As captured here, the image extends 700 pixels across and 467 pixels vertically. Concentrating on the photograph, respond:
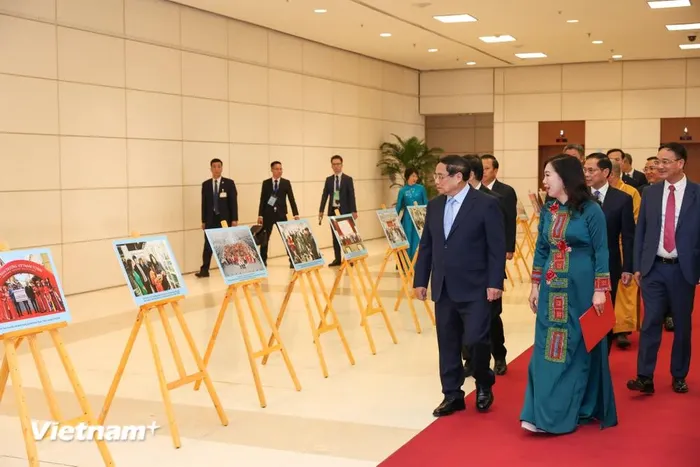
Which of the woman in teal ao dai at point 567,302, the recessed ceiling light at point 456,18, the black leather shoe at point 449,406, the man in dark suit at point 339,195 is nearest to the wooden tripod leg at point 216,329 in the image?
the black leather shoe at point 449,406

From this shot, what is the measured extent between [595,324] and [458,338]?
976 mm

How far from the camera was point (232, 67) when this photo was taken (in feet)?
48.7

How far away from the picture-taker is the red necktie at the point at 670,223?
6.24m

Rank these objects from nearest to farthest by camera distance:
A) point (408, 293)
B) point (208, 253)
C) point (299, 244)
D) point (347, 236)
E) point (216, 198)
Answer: point (299, 244) < point (347, 236) < point (408, 293) < point (216, 198) < point (208, 253)

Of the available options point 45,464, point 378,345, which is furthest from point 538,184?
point 45,464

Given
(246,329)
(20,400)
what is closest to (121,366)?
(20,400)

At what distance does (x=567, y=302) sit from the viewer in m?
5.30

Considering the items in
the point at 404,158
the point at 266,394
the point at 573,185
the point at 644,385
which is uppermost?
the point at 404,158

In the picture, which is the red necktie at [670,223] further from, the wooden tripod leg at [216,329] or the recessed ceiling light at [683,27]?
the recessed ceiling light at [683,27]

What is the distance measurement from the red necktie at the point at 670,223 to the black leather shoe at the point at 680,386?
3.09 feet

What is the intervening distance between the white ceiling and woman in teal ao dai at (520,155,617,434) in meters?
8.63

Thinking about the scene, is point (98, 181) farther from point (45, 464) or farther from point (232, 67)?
point (45, 464)

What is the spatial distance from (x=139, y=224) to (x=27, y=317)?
8566 millimetres

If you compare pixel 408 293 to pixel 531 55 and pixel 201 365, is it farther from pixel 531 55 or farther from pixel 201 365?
pixel 531 55
